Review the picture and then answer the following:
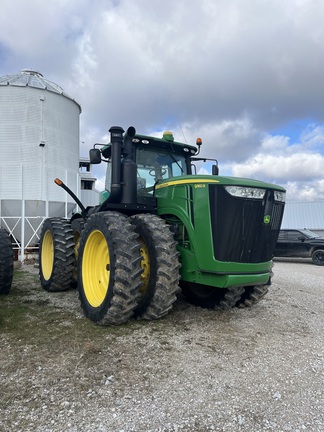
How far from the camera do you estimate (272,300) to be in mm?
6414

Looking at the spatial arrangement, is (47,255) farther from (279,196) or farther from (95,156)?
(279,196)

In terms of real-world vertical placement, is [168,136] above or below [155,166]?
above

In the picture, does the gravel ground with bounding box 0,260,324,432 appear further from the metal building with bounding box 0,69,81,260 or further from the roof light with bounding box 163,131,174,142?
the metal building with bounding box 0,69,81,260

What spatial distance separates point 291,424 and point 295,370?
956 millimetres

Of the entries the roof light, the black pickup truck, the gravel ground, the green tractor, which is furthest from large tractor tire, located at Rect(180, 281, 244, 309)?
the black pickup truck

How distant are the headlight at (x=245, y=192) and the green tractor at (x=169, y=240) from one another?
0.04 ft

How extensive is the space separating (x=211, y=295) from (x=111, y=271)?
6.14ft

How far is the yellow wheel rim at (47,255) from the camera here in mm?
7128

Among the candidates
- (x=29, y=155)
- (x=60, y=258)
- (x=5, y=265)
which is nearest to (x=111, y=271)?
(x=60, y=258)

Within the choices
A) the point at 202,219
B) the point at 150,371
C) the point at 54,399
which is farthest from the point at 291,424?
the point at 202,219

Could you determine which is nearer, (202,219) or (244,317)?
(202,219)

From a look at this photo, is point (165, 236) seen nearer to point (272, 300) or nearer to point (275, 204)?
point (275, 204)

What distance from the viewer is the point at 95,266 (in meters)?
5.19

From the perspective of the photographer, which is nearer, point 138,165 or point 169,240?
point 169,240
